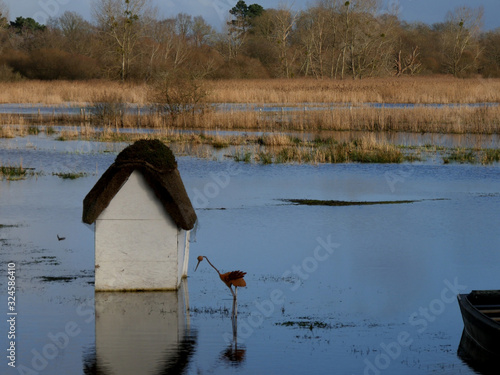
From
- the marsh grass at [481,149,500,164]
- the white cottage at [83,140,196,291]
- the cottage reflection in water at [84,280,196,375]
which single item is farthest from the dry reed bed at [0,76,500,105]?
the cottage reflection in water at [84,280,196,375]

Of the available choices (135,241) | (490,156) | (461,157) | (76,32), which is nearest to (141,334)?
(135,241)

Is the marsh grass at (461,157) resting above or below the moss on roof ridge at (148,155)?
below

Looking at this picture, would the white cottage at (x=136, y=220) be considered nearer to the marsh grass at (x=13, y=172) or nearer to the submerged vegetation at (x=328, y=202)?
the submerged vegetation at (x=328, y=202)

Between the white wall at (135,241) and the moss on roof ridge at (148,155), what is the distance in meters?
0.18

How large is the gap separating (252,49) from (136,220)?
214ft

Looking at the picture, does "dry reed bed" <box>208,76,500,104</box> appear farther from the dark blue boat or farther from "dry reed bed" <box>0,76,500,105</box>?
the dark blue boat

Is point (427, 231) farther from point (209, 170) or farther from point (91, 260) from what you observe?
point (209, 170)

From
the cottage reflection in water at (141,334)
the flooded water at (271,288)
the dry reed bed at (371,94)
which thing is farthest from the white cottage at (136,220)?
the dry reed bed at (371,94)

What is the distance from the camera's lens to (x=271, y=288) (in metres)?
10.1

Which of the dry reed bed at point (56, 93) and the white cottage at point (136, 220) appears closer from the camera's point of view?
the white cottage at point (136, 220)

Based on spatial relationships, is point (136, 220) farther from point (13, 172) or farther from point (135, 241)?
point (13, 172)

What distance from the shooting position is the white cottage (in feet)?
29.0

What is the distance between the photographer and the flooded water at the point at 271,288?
24.9 feet

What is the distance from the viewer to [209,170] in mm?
22656
